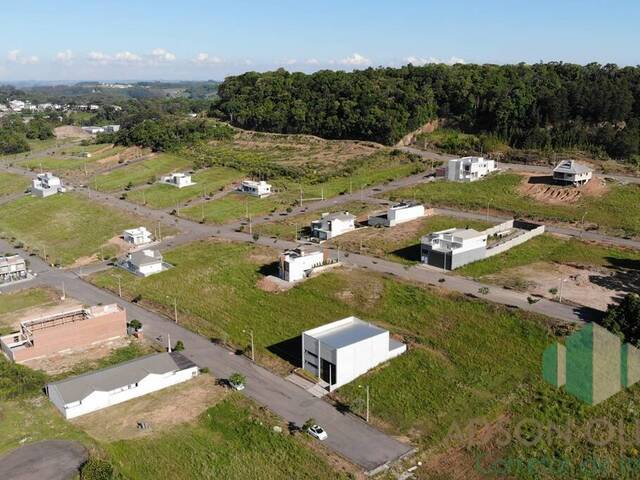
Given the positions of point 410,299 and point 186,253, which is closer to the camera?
point 410,299

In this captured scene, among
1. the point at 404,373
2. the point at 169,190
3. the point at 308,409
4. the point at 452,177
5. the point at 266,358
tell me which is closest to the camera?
the point at 308,409

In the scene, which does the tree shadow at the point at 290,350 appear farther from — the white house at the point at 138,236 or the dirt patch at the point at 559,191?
the dirt patch at the point at 559,191

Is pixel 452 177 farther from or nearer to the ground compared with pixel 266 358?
farther from the ground

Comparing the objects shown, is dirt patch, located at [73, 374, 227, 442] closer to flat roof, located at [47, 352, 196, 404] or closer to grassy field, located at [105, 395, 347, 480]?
grassy field, located at [105, 395, 347, 480]

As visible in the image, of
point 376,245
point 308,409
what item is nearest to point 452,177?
point 376,245

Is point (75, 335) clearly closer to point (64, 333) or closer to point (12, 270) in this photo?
point (64, 333)

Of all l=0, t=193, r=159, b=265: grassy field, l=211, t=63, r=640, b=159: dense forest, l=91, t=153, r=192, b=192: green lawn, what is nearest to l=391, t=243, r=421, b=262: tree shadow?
l=0, t=193, r=159, b=265: grassy field

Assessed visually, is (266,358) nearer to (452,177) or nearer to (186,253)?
(186,253)
